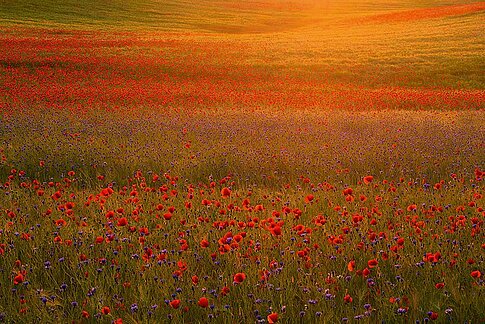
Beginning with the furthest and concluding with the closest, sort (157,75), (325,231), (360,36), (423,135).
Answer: (360,36) → (157,75) → (423,135) → (325,231)

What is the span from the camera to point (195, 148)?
7.91 m

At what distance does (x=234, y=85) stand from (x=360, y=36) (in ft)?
65.2

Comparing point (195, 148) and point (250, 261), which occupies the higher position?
point (250, 261)

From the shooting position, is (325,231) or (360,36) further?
(360,36)

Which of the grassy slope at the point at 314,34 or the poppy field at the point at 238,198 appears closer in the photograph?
the poppy field at the point at 238,198

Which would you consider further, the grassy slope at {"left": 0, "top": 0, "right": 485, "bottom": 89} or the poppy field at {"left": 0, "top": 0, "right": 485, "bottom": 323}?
the grassy slope at {"left": 0, "top": 0, "right": 485, "bottom": 89}

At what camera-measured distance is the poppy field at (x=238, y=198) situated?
9.78ft

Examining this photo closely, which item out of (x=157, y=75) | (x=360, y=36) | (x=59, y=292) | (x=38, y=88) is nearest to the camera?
(x=59, y=292)

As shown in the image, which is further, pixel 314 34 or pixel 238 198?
pixel 314 34

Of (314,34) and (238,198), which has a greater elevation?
(238,198)

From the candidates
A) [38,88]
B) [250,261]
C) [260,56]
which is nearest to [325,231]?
[250,261]

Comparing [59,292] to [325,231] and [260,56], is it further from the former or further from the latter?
[260,56]

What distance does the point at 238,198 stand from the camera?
5.00 metres

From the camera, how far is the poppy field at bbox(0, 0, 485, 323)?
9.78ft
